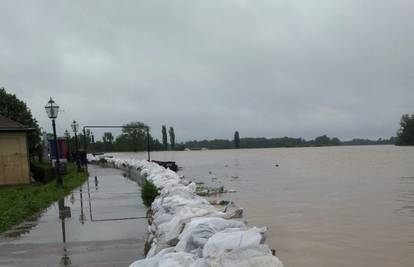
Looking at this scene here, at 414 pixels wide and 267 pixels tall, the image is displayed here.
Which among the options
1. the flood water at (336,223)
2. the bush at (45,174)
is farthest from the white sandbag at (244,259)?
the bush at (45,174)

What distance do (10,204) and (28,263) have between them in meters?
7.30

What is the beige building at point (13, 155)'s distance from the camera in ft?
73.9

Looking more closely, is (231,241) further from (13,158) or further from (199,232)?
(13,158)

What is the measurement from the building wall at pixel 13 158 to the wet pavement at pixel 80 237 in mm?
10681

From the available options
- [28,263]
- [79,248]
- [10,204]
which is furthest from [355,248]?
[10,204]

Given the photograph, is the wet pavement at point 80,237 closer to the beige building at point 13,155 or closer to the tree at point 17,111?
the beige building at point 13,155

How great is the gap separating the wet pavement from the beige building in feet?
35.0

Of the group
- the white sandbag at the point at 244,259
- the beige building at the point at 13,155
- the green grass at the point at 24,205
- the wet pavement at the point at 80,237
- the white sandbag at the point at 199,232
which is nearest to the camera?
the white sandbag at the point at 244,259

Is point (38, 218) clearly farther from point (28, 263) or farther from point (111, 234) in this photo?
point (28, 263)

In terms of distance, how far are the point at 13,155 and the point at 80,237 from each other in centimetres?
1590

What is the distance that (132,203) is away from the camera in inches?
509

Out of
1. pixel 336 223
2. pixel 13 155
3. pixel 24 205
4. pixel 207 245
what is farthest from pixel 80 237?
pixel 13 155

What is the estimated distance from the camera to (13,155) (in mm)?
22672

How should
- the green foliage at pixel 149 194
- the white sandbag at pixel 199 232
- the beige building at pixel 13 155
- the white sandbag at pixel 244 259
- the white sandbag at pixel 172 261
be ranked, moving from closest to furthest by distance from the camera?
the white sandbag at pixel 244 259
the white sandbag at pixel 172 261
the white sandbag at pixel 199 232
the green foliage at pixel 149 194
the beige building at pixel 13 155
